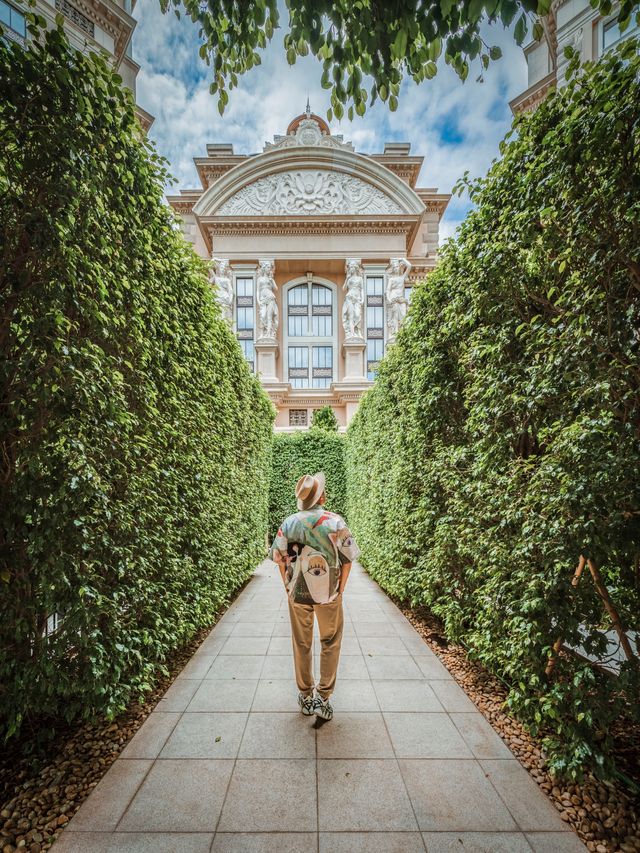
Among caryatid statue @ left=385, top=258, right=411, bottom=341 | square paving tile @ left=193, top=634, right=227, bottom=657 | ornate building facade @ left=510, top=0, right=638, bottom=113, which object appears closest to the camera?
square paving tile @ left=193, top=634, right=227, bottom=657

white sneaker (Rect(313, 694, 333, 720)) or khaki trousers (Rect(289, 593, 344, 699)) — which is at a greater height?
khaki trousers (Rect(289, 593, 344, 699))

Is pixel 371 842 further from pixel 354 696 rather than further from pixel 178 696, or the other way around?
pixel 178 696

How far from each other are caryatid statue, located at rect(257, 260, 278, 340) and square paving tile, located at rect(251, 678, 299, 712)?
20.1 m

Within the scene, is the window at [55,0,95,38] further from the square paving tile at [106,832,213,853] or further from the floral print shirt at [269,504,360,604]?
the square paving tile at [106,832,213,853]

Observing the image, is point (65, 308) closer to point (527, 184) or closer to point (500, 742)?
point (527, 184)

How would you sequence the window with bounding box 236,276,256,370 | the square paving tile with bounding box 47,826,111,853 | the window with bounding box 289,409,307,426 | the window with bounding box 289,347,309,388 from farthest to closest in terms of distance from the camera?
the window with bounding box 289,347,309,388 < the window with bounding box 289,409,307,426 < the window with bounding box 236,276,256,370 < the square paving tile with bounding box 47,826,111,853

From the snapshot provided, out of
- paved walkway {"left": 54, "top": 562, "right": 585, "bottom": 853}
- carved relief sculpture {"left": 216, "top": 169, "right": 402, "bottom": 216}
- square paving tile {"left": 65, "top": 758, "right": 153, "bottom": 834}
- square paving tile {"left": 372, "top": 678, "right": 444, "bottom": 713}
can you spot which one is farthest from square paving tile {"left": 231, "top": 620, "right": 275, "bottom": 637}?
carved relief sculpture {"left": 216, "top": 169, "right": 402, "bottom": 216}

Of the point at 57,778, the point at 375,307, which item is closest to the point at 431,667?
the point at 57,778

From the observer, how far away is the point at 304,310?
24.1m

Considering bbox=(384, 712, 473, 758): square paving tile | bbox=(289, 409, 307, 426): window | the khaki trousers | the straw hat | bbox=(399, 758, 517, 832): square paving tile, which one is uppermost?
bbox=(289, 409, 307, 426): window

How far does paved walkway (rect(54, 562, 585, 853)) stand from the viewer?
2051 millimetres

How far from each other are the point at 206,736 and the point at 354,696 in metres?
1.24

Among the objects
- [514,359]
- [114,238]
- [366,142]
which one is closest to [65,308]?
[114,238]

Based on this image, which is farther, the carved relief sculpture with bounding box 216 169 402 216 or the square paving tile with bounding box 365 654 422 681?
the carved relief sculpture with bounding box 216 169 402 216
